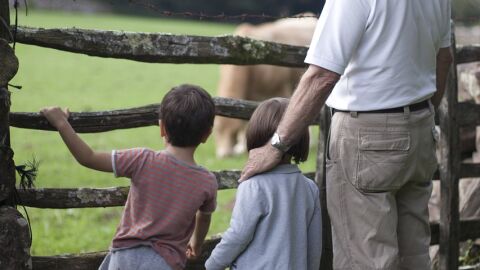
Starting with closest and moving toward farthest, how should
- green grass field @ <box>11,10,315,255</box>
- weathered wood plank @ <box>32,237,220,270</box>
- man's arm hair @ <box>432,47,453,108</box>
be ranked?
1. weathered wood plank @ <box>32,237,220,270</box>
2. man's arm hair @ <box>432,47,453,108</box>
3. green grass field @ <box>11,10,315,255</box>

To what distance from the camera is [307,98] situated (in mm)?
3230

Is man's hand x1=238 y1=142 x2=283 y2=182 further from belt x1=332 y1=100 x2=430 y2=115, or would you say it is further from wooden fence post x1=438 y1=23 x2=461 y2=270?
wooden fence post x1=438 y1=23 x2=461 y2=270

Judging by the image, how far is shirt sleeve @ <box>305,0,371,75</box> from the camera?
3.20 m

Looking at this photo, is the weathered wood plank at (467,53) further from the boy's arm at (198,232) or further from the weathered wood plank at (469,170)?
the boy's arm at (198,232)

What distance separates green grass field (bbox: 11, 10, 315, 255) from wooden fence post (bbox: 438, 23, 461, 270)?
2.68 meters

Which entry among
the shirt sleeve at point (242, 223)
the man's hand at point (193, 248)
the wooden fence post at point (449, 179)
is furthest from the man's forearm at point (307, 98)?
the wooden fence post at point (449, 179)

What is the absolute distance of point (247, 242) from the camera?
3.29 meters

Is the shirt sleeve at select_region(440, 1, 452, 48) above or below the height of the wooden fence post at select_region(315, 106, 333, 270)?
above

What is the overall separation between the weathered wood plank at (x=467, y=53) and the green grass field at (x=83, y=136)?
2.90 m

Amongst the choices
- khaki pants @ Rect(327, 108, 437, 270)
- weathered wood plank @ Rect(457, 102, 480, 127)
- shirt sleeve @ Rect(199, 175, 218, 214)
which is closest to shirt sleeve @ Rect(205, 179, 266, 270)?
shirt sleeve @ Rect(199, 175, 218, 214)

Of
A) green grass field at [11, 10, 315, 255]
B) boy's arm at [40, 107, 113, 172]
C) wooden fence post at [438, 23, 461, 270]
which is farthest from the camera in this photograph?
green grass field at [11, 10, 315, 255]

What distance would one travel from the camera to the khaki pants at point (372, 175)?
3350mm

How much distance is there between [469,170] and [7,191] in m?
3.19

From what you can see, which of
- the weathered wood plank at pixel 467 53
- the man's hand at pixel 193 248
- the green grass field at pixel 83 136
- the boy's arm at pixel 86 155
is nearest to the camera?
the boy's arm at pixel 86 155
